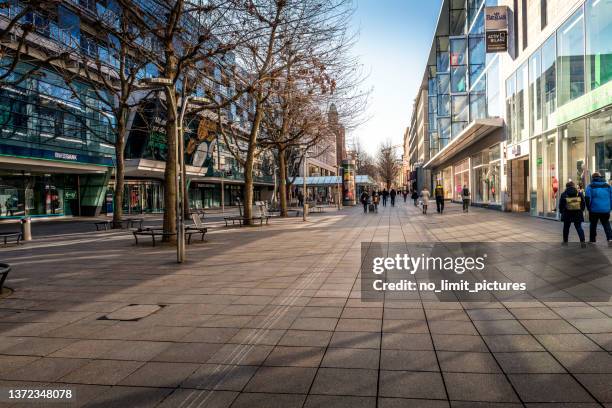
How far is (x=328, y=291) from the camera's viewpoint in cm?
691

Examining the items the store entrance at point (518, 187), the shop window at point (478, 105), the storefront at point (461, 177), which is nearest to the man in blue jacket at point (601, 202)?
the store entrance at point (518, 187)

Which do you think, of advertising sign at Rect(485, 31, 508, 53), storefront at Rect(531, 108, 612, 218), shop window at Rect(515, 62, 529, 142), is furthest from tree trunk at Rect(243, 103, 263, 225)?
advertising sign at Rect(485, 31, 508, 53)

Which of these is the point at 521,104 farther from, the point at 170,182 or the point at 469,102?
the point at 170,182

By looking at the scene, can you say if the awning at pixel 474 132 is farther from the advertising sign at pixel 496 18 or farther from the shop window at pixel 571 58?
the shop window at pixel 571 58

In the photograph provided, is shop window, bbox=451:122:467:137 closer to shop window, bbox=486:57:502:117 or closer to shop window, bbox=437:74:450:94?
shop window, bbox=437:74:450:94

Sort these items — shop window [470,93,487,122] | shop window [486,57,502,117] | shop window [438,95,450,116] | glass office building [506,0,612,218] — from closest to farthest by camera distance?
glass office building [506,0,612,218]
shop window [486,57,502,117]
shop window [470,93,487,122]
shop window [438,95,450,116]

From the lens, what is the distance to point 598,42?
15.0 m

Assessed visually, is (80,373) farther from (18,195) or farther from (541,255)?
(18,195)

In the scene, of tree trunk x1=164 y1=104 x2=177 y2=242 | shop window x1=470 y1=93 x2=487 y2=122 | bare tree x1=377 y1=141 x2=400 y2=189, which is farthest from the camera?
bare tree x1=377 y1=141 x2=400 y2=189

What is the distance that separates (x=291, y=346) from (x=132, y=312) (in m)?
2.59

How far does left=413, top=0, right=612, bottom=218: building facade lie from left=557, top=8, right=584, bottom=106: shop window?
1.4 inches

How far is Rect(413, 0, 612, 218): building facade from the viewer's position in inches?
605

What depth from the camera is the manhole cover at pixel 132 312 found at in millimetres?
5676

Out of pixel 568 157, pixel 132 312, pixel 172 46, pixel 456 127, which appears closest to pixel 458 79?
pixel 456 127
